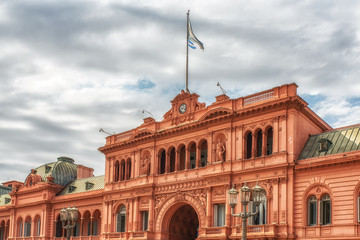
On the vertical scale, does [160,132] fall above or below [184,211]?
above

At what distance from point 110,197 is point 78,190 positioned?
43.0 feet

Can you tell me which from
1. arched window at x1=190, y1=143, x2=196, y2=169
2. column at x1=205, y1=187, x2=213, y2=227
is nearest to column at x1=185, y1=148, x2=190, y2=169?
arched window at x1=190, y1=143, x2=196, y2=169

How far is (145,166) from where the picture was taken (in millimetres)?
57031

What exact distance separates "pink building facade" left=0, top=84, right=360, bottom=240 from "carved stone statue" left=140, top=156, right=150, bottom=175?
12cm

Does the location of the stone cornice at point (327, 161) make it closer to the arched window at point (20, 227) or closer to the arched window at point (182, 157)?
the arched window at point (182, 157)

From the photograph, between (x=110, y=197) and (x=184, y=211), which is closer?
(x=184, y=211)

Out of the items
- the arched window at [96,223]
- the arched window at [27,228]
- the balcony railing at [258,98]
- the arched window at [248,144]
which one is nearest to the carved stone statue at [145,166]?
the arched window at [96,223]

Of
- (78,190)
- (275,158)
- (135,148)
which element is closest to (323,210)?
(275,158)

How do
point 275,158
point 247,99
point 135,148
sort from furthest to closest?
point 135,148
point 247,99
point 275,158

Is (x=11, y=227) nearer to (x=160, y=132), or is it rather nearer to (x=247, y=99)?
(x=160, y=132)

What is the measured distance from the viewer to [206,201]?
4944cm

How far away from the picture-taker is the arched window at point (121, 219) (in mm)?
58344

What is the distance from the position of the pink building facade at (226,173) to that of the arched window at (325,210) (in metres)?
0.08

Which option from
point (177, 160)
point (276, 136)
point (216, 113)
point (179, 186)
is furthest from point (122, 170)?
point (276, 136)
